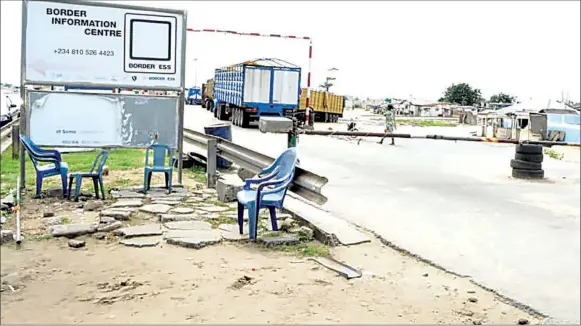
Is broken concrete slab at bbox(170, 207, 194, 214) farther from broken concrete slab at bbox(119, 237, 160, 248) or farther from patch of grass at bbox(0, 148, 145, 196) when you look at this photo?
patch of grass at bbox(0, 148, 145, 196)

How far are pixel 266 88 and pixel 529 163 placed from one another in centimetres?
1815

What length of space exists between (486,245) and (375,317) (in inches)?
106

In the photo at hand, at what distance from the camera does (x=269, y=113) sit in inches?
1165

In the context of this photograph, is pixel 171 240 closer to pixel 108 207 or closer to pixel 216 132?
pixel 108 207

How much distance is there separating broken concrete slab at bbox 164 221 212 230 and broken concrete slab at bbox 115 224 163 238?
0.18m

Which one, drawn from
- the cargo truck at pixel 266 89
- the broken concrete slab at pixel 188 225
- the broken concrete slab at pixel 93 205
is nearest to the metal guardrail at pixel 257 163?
the broken concrete slab at pixel 188 225

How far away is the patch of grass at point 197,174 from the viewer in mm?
11652

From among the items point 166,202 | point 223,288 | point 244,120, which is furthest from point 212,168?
point 244,120

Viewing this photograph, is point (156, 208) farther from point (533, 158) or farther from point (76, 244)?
point (533, 158)

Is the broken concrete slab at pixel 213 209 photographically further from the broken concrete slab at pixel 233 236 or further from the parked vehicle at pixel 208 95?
the parked vehicle at pixel 208 95

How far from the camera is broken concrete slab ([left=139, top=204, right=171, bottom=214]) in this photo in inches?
324

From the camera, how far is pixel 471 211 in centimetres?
877

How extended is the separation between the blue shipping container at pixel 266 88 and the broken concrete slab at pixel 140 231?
71.6 feet

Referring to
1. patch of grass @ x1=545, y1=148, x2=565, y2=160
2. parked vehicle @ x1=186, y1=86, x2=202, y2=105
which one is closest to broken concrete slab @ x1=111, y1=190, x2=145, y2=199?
patch of grass @ x1=545, y1=148, x2=565, y2=160
